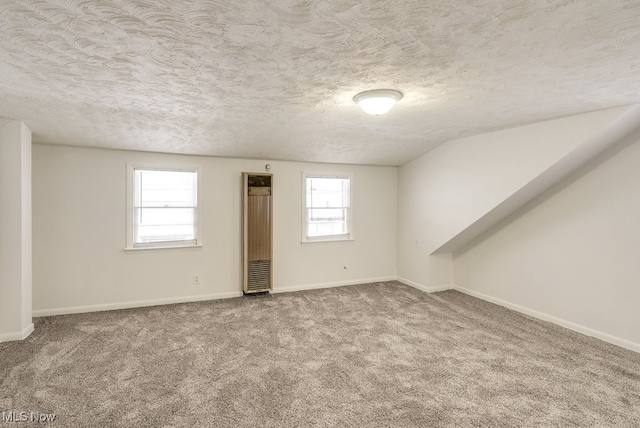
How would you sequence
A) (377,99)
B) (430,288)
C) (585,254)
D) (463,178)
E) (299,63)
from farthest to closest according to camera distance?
(430,288)
(463,178)
(585,254)
(377,99)
(299,63)

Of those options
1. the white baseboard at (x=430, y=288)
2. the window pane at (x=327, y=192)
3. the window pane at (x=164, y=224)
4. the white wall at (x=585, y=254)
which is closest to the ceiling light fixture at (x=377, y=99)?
the white wall at (x=585, y=254)

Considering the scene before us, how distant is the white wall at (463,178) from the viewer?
9.98 ft

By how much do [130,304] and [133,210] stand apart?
1223 mm

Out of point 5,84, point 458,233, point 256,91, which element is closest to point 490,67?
point 256,91

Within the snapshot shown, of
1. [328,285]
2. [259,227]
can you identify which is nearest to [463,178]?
[328,285]

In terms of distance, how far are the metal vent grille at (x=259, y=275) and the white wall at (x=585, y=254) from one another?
3242 millimetres

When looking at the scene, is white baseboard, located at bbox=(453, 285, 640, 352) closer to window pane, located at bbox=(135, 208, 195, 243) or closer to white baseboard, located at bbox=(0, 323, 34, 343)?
window pane, located at bbox=(135, 208, 195, 243)

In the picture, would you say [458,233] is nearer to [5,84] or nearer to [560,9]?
[560,9]

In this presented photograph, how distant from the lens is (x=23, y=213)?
3.10m

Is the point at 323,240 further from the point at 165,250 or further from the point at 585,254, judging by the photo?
the point at 585,254

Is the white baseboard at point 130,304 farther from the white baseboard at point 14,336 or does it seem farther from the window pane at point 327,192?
the window pane at point 327,192

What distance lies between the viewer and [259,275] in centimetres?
446

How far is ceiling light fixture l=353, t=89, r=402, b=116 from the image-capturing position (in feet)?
8.06

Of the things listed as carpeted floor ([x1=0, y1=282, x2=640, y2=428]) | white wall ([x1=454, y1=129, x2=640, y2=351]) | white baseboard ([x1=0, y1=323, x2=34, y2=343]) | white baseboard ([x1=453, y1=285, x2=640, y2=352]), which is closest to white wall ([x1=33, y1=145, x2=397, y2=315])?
carpeted floor ([x1=0, y1=282, x2=640, y2=428])
